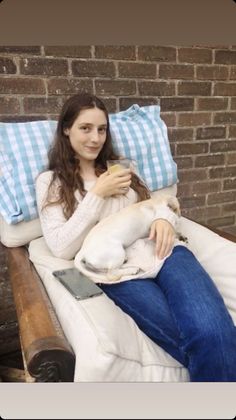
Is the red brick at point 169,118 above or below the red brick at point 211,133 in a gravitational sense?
above

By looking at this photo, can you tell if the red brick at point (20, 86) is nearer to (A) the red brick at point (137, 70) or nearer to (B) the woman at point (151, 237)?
(B) the woman at point (151, 237)

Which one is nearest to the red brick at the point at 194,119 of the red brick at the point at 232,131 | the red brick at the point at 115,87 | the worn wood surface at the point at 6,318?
the red brick at the point at 232,131

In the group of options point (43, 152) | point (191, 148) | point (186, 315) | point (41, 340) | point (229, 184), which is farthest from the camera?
point (229, 184)

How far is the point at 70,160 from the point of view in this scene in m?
0.98

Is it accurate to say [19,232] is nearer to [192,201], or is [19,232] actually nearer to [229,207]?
[192,201]

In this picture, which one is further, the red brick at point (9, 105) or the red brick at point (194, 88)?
the red brick at point (194, 88)

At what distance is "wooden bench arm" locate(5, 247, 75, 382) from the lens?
58 centimetres

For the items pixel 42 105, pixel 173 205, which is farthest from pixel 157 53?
pixel 173 205

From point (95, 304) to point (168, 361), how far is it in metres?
0.18

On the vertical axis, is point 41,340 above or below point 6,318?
above

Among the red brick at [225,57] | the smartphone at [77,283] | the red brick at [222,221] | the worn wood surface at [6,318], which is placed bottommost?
the worn wood surface at [6,318]

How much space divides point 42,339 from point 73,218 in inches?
13.1

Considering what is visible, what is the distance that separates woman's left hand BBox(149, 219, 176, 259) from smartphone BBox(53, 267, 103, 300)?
0.62 ft

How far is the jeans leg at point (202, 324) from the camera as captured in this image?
0.65m
